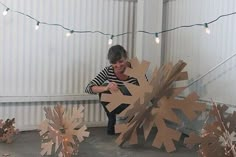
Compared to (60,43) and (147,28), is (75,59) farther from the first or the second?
(147,28)

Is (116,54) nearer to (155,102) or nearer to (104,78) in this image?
(104,78)

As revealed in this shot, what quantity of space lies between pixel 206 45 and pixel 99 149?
1145mm

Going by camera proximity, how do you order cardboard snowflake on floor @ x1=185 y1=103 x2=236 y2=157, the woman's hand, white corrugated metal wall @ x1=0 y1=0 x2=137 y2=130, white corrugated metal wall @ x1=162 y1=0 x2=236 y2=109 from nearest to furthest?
cardboard snowflake on floor @ x1=185 y1=103 x2=236 y2=157 < white corrugated metal wall @ x1=162 y1=0 x2=236 y2=109 < the woman's hand < white corrugated metal wall @ x1=0 y1=0 x2=137 y2=130

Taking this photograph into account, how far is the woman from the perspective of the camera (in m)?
2.94

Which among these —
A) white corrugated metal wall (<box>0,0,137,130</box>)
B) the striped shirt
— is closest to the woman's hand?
the striped shirt

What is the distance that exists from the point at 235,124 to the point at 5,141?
1670 mm

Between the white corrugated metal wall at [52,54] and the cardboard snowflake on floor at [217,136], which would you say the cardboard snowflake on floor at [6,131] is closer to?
the white corrugated metal wall at [52,54]

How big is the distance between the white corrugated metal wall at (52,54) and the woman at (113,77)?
0.26 meters

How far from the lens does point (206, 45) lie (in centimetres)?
281

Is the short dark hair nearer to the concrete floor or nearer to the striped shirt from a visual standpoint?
the striped shirt

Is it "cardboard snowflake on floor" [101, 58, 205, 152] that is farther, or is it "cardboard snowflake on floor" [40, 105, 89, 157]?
"cardboard snowflake on floor" [101, 58, 205, 152]

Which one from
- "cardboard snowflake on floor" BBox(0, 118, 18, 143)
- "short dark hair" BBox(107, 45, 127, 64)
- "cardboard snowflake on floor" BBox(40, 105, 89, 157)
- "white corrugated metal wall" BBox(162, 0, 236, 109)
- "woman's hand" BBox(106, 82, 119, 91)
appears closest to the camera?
"cardboard snowflake on floor" BBox(40, 105, 89, 157)

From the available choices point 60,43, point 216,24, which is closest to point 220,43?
point 216,24

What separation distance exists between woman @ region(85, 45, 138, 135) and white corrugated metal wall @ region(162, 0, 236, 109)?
0.52m
